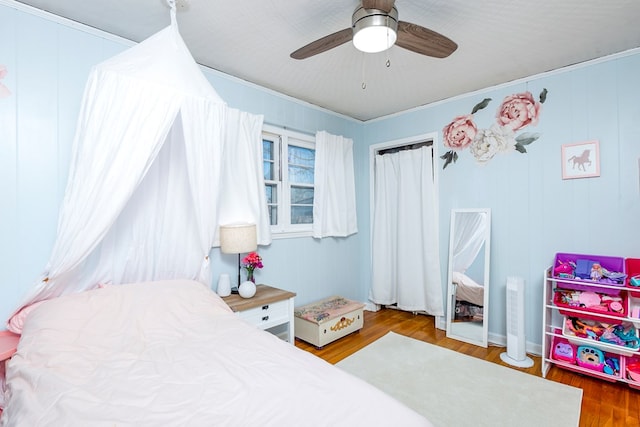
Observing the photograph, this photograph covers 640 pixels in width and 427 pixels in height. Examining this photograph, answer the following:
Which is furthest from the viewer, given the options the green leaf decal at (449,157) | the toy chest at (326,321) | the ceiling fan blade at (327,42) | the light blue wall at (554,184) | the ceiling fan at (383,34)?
the green leaf decal at (449,157)

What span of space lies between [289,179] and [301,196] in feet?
0.91

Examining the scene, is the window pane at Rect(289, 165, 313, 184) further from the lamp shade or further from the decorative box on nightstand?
the decorative box on nightstand

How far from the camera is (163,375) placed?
130cm

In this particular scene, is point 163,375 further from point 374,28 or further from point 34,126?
point 374,28

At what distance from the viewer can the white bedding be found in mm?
1035

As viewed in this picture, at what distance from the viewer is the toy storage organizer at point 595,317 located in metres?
2.29

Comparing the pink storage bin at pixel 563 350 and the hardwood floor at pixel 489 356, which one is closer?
the hardwood floor at pixel 489 356

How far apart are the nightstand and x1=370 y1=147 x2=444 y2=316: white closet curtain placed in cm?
177

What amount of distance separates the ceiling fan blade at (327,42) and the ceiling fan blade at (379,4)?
20 centimetres

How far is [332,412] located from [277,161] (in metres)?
2.67

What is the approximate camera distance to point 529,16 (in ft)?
6.75

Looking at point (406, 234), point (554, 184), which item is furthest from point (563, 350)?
point (406, 234)

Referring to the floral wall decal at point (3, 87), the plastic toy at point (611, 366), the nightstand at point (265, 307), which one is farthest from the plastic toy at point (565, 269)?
the floral wall decal at point (3, 87)

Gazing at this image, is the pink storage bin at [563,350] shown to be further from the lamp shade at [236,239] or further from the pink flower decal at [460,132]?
the lamp shade at [236,239]
